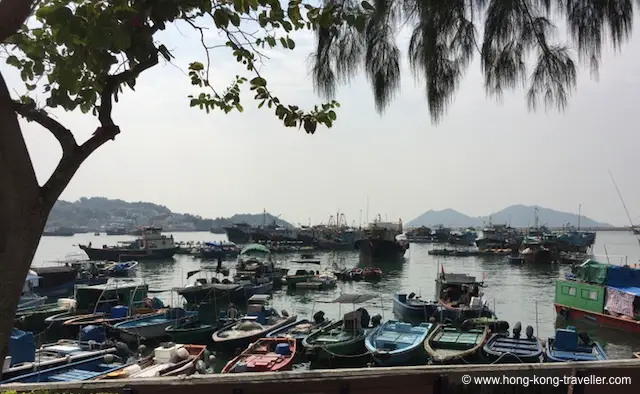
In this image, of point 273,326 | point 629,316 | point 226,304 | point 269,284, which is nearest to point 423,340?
point 273,326

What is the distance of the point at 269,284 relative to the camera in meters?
43.2

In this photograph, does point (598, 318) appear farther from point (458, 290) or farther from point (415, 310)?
point (415, 310)

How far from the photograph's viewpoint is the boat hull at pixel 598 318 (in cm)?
2612

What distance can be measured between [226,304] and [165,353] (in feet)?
48.6

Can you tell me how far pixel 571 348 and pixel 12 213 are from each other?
19339 millimetres

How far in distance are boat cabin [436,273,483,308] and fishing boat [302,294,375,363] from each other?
7.78 m

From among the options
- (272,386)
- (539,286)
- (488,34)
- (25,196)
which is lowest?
(539,286)

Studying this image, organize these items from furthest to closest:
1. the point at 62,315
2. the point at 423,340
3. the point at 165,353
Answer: the point at 62,315 → the point at 423,340 → the point at 165,353

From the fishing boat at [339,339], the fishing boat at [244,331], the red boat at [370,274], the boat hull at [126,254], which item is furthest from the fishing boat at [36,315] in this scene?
the boat hull at [126,254]

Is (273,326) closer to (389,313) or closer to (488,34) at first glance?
(389,313)

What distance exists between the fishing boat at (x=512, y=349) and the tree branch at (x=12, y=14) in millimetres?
16410

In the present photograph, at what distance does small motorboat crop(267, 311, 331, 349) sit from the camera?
21930 millimetres

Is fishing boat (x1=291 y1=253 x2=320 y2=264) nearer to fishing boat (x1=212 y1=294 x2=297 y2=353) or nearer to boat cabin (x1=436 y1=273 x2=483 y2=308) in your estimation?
boat cabin (x1=436 y1=273 x2=483 y2=308)

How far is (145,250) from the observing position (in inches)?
3066
